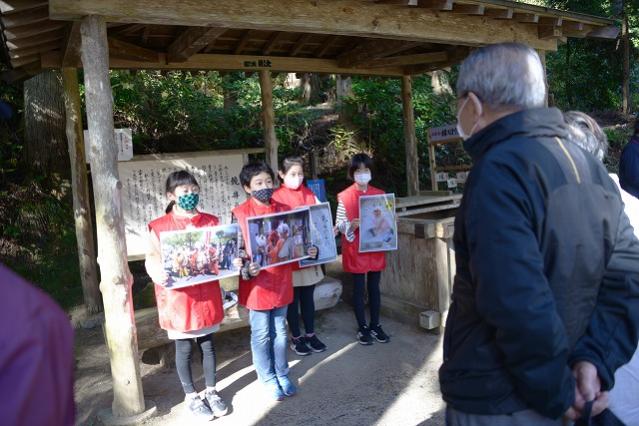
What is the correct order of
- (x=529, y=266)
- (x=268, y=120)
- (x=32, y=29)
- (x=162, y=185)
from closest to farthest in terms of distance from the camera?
(x=529, y=266) < (x=32, y=29) < (x=162, y=185) < (x=268, y=120)

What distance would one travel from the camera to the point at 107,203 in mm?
3594

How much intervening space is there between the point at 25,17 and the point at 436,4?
11.5ft

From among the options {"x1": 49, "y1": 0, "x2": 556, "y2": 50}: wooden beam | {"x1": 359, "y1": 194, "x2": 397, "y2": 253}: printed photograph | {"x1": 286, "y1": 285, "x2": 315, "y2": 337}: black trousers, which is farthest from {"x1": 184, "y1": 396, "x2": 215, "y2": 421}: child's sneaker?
{"x1": 49, "y1": 0, "x2": 556, "y2": 50}: wooden beam

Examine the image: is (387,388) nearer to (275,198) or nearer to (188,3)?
(275,198)

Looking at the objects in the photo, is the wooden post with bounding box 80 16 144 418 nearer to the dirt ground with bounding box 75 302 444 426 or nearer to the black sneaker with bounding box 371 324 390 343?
the dirt ground with bounding box 75 302 444 426

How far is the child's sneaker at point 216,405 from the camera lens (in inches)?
149

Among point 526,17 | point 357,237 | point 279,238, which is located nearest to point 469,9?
point 526,17

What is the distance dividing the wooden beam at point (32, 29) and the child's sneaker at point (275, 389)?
3.40 m

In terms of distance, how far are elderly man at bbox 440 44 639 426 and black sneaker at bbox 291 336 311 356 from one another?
3.36 m

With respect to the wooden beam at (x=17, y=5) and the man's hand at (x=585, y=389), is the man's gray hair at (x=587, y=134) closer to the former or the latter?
the man's hand at (x=585, y=389)

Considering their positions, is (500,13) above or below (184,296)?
above

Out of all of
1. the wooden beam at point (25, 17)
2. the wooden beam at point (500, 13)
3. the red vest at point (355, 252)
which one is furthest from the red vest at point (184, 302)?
the wooden beam at point (500, 13)

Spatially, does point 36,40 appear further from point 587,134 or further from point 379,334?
point 587,134

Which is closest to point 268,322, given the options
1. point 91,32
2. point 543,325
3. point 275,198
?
point 275,198
